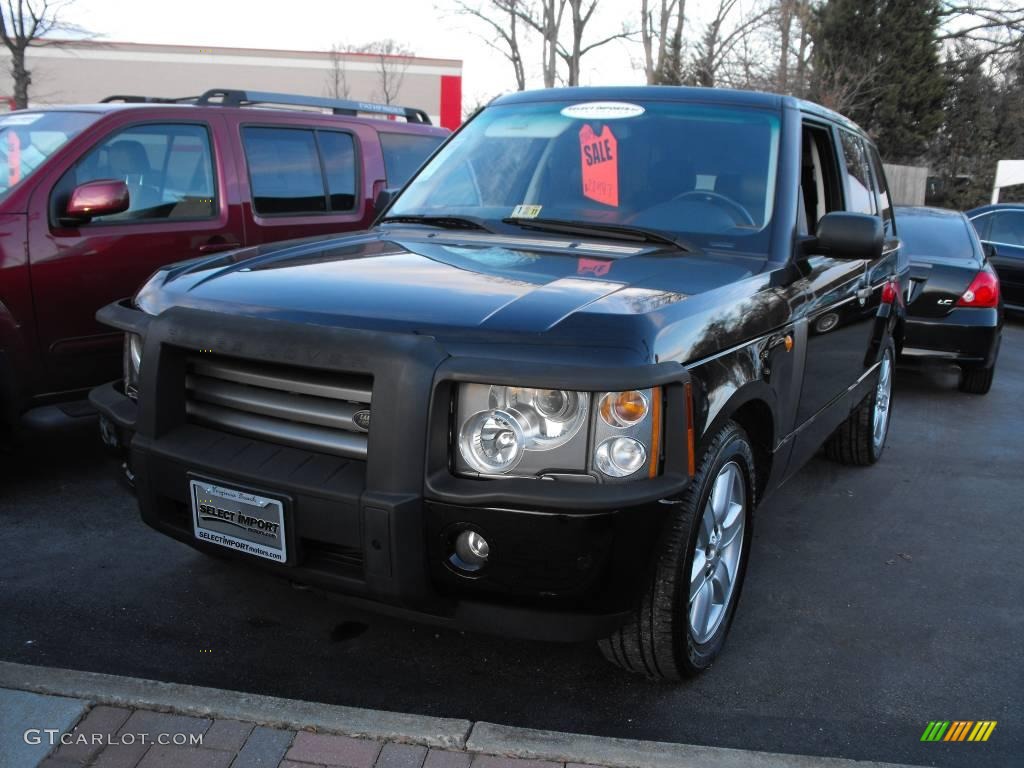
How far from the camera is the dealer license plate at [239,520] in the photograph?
2453mm

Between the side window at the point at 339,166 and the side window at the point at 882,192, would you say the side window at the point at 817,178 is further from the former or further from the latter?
the side window at the point at 339,166

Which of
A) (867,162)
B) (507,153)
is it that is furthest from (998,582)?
(507,153)

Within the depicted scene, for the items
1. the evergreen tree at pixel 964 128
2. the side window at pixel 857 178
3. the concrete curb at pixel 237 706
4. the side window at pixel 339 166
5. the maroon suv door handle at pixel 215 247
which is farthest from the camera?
the evergreen tree at pixel 964 128

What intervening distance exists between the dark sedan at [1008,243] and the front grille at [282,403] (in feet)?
36.7

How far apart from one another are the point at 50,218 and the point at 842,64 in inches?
1101

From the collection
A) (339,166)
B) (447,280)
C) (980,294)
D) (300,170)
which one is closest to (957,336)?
(980,294)

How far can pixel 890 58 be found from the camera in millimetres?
29422

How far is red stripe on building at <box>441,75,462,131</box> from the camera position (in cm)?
4300

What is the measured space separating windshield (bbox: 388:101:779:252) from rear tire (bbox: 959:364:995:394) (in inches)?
196

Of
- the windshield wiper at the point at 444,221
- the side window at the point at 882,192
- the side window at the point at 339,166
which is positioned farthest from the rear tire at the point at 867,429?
the side window at the point at 339,166

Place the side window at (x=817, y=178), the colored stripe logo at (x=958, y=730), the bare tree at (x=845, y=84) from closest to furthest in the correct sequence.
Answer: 1. the colored stripe logo at (x=958, y=730)
2. the side window at (x=817, y=178)
3. the bare tree at (x=845, y=84)

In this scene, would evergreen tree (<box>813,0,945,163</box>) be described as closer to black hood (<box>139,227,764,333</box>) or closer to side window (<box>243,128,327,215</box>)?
side window (<box>243,128,327,215</box>)

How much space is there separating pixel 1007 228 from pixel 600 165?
10.2 metres

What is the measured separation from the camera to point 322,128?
240 inches
